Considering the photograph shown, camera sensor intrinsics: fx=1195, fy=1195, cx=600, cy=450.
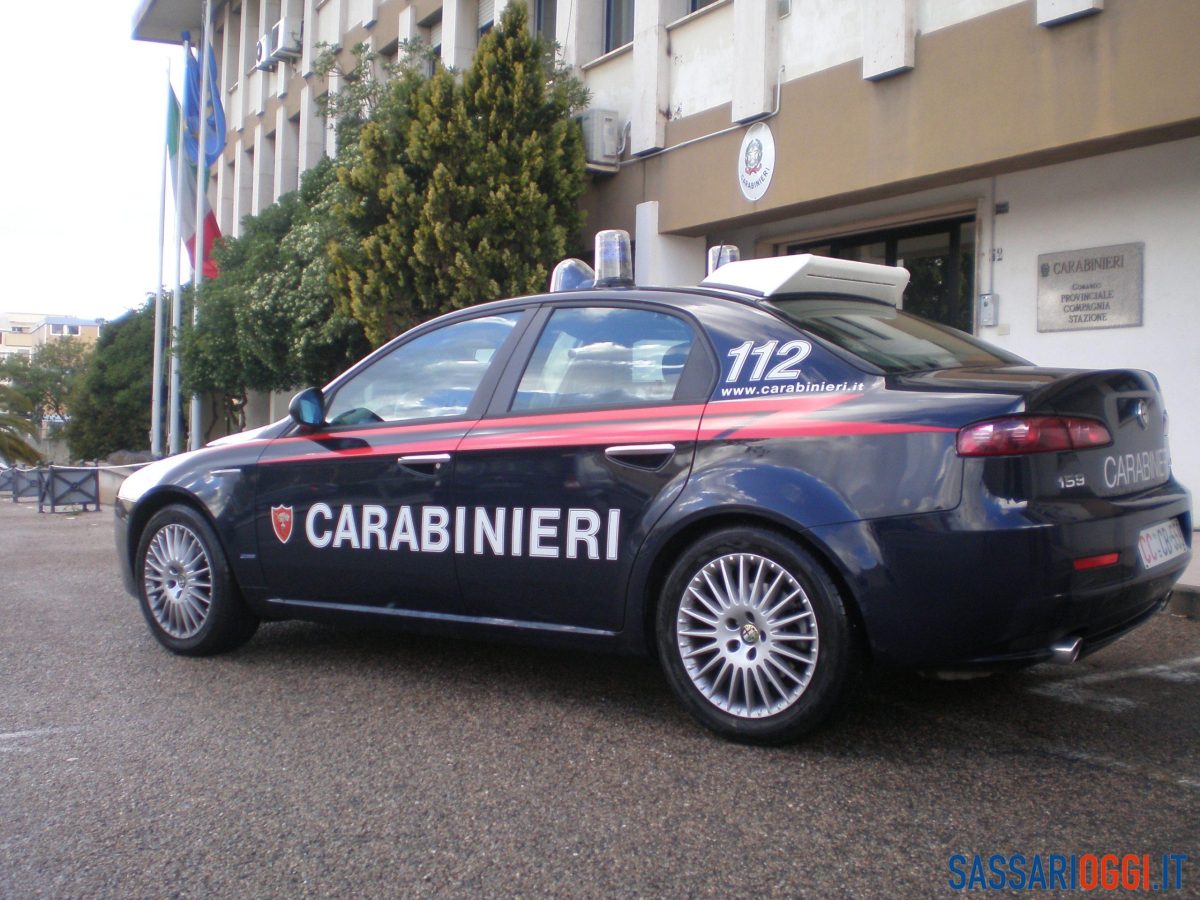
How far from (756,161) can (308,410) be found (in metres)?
7.85

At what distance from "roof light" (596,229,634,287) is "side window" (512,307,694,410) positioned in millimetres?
382

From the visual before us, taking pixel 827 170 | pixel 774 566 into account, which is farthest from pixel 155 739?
pixel 827 170

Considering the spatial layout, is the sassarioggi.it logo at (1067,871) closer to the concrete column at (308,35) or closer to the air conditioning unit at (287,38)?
the concrete column at (308,35)

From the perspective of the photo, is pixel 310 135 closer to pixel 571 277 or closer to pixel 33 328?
pixel 571 277

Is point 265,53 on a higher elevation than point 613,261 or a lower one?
higher

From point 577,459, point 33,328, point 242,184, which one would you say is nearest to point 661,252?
point 577,459

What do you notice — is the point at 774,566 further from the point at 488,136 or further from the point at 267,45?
the point at 267,45

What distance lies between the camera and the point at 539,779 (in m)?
3.64

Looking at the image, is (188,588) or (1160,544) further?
(188,588)

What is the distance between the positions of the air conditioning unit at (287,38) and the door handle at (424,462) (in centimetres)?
2250

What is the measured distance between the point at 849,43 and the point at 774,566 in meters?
8.29

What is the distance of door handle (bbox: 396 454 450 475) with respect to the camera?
4.59 meters

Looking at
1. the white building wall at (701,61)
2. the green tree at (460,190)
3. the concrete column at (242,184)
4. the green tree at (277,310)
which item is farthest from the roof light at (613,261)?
the concrete column at (242,184)

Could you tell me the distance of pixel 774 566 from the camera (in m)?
3.77
